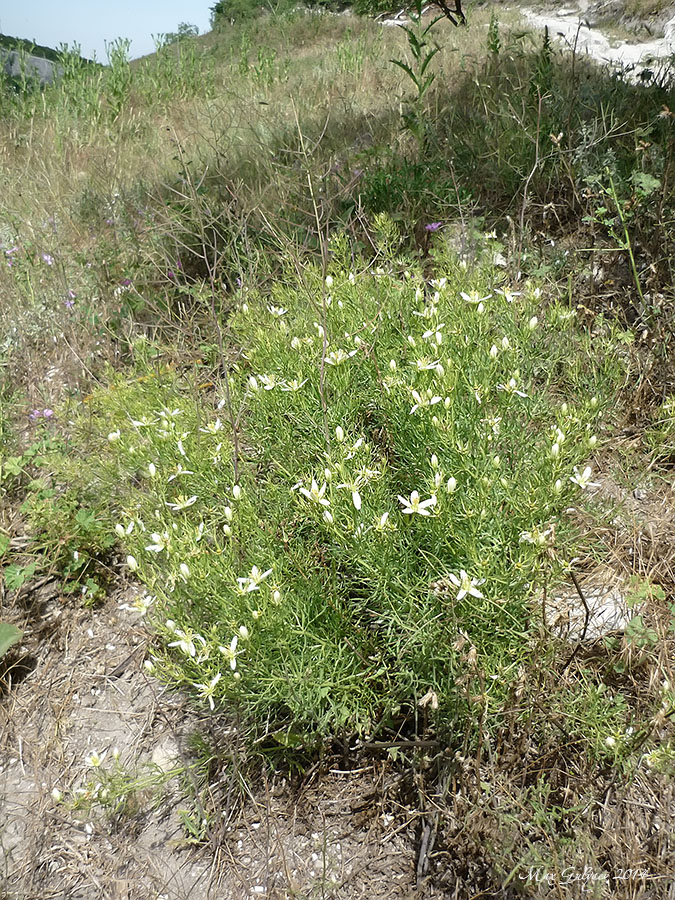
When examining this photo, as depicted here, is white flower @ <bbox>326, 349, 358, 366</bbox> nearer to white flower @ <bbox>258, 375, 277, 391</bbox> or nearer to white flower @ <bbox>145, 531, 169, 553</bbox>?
white flower @ <bbox>258, 375, 277, 391</bbox>

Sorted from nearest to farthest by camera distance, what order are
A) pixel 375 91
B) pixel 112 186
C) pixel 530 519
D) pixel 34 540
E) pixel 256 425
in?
pixel 530 519, pixel 256 425, pixel 34 540, pixel 112 186, pixel 375 91

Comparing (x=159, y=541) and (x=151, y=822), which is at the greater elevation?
(x=159, y=541)

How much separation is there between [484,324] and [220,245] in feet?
8.51

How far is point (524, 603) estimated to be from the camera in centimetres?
198

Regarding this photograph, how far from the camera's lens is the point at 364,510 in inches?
77.2

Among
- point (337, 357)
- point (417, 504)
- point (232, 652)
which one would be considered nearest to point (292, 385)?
point (337, 357)

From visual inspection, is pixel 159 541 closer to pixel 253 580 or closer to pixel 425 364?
pixel 253 580

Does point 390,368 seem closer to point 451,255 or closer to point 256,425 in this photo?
point 256,425

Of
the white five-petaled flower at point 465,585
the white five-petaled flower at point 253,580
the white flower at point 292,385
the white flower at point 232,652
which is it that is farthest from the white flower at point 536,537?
the white flower at point 292,385

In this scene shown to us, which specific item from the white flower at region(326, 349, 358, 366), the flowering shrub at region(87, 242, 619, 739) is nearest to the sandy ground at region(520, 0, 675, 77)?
the flowering shrub at region(87, 242, 619, 739)

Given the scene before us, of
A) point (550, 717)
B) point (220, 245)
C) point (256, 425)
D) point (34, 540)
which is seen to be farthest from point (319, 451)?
point (220, 245)

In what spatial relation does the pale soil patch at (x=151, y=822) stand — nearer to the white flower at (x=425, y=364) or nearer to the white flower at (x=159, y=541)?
the white flower at (x=159, y=541)

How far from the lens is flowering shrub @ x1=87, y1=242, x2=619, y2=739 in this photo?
1901 mm

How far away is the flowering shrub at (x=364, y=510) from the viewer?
1901 mm
